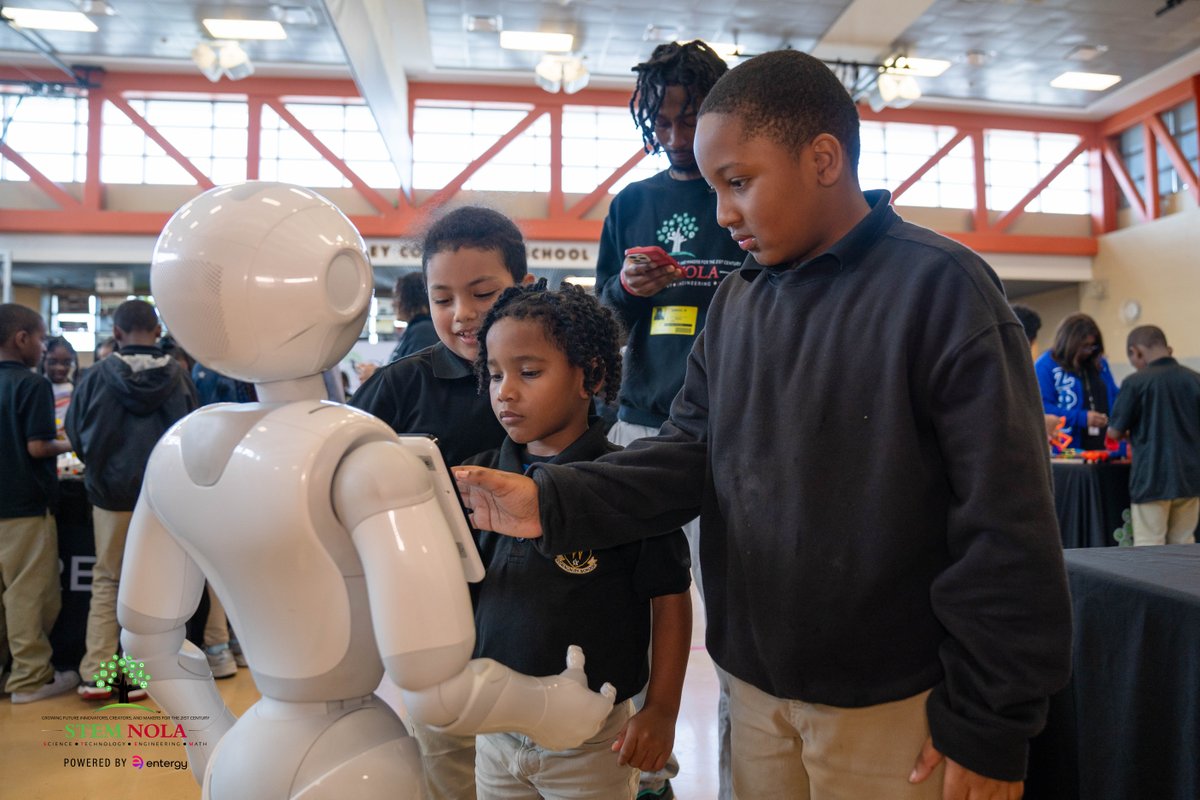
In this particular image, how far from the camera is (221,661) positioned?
134 inches

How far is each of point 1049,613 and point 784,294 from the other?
479mm

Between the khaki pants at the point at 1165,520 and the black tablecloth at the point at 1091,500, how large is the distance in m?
0.12

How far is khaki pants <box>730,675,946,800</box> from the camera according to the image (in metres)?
0.96

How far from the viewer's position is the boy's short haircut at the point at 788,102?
99 centimetres

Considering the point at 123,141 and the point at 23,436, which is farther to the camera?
the point at 123,141

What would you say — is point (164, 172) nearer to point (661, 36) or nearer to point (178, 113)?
point (178, 113)

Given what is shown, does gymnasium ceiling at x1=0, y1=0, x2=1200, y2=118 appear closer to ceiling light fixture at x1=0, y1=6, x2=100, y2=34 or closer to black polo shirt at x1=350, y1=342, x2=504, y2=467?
ceiling light fixture at x1=0, y1=6, x2=100, y2=34

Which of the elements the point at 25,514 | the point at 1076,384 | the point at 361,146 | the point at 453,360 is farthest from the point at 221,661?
the point at 361,146

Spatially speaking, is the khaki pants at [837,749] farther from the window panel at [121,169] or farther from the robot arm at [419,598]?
the window panel at [121,169]

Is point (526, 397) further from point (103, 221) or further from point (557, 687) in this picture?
point (103, 221)

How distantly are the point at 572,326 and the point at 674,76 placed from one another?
0.72 meters

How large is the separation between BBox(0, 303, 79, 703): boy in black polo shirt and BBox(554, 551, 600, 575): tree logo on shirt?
2.87 meters

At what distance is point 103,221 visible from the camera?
9.70 metres

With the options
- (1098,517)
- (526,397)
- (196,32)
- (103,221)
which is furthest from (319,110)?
(526,397)
